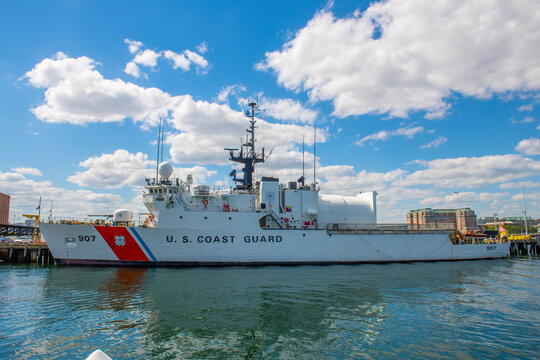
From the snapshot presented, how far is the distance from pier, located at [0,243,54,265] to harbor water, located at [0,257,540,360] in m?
8.57

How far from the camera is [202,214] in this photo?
1875 cm

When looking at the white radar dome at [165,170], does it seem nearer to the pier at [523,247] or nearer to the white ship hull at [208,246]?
the white ship hull at [208,246]

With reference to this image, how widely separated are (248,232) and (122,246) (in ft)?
24.1

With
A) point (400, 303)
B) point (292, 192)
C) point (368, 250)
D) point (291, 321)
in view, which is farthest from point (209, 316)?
point (368, 250)

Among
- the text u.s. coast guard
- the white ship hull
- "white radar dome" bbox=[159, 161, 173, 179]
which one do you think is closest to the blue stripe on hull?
the white ship hull

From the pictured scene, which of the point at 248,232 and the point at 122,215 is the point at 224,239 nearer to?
the point at 248,232

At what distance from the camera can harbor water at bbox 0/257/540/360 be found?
6785 millimetres

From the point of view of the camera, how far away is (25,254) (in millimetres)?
22453

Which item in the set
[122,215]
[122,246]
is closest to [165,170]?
[122,215]

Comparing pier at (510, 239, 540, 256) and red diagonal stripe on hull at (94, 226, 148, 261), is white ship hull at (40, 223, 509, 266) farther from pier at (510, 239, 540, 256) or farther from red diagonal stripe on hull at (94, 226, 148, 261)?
pier at (510, 239, 540, 256)

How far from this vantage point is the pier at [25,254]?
22.5 m

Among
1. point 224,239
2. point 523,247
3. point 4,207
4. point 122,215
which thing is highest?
point 4,207

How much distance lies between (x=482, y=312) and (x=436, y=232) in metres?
14.6

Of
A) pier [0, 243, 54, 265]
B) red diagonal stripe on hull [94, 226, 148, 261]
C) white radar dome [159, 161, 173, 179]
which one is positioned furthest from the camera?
pier [0, 243, 54, 265]
